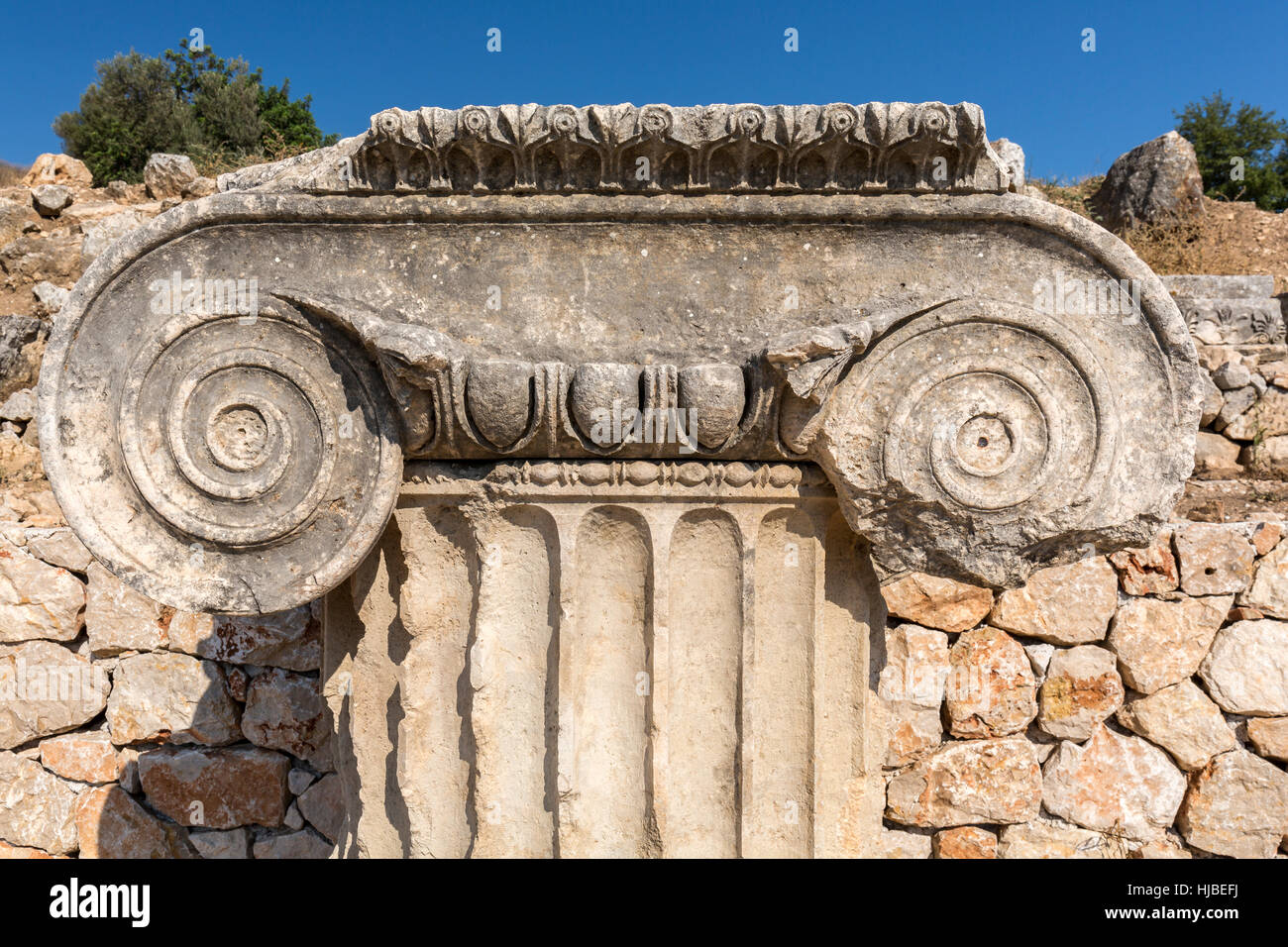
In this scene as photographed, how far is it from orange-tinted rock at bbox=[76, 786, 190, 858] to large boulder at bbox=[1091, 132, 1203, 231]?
293 inches

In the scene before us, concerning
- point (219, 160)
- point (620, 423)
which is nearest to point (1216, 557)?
point (620, 423)

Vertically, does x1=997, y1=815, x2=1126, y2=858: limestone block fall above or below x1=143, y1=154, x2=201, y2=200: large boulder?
below

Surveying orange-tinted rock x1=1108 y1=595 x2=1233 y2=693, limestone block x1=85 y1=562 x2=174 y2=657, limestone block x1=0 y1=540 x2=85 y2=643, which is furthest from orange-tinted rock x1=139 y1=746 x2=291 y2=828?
orange-tinted rock x1=1108 y1=595 x2=1233 y2=693

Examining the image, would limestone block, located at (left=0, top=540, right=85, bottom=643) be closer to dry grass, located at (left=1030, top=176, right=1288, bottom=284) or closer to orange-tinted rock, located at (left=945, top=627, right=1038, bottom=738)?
orange-tinted rock, located at (left=945, top=627, right=1038, bottom=738)

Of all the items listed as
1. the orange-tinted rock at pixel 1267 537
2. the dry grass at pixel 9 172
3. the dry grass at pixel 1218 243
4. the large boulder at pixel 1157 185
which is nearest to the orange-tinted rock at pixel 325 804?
the orange-tinted rock at pixel 1267 537

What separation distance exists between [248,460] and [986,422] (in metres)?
1.56

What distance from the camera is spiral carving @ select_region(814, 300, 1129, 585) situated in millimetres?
1770

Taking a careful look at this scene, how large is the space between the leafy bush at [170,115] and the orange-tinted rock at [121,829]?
367 inches

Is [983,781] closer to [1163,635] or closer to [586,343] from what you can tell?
[1163,635]

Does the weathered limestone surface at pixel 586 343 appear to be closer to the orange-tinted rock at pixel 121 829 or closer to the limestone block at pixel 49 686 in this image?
the limestone block at pixel 49 686

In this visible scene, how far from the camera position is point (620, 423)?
1.80m

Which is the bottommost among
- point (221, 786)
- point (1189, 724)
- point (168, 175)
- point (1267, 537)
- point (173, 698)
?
point (221, 786)

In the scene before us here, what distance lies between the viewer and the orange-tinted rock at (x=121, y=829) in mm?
3521

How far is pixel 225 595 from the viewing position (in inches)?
72.6
